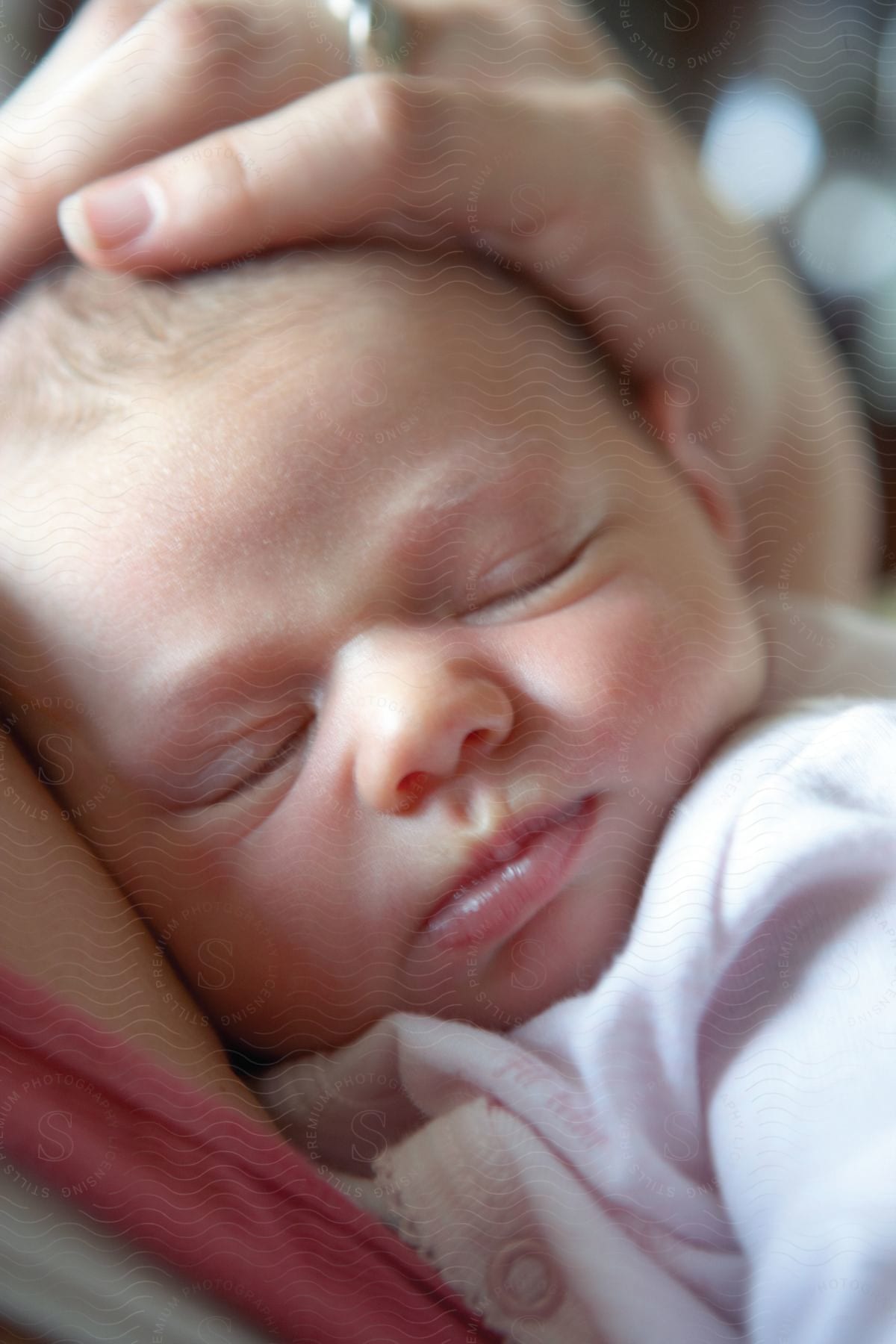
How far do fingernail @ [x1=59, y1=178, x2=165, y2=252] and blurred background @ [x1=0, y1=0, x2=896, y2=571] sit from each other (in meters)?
0.21

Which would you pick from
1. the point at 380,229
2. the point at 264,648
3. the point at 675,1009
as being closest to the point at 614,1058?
the point at 675,1009

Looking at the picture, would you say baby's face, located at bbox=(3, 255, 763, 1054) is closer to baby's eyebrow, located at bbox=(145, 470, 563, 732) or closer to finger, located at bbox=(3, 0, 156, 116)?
baby's eyebrow, located at bbox=(145, 470, 563, 732)

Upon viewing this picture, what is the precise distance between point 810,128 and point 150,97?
268 mm

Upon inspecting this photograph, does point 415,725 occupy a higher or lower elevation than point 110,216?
lower

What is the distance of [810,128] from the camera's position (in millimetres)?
459

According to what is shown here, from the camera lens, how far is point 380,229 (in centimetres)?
36

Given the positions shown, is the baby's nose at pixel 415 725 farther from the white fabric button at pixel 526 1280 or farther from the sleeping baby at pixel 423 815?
the white fabric button at pixel 526 1280

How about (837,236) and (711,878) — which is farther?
(837,236)

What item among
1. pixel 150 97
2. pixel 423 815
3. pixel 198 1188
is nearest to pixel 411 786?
pixel 423 815

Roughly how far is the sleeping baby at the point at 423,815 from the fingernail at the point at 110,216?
14 mm

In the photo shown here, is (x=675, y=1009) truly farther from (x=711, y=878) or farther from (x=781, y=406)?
(x=781, y=406)

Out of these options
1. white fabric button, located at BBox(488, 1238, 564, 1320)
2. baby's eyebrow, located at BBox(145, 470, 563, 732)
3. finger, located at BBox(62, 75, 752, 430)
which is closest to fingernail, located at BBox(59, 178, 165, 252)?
finger, located at BBox(62, 75, 752, 430)

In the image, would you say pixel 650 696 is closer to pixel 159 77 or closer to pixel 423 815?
pixel 423 815

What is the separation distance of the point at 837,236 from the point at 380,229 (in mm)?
206
